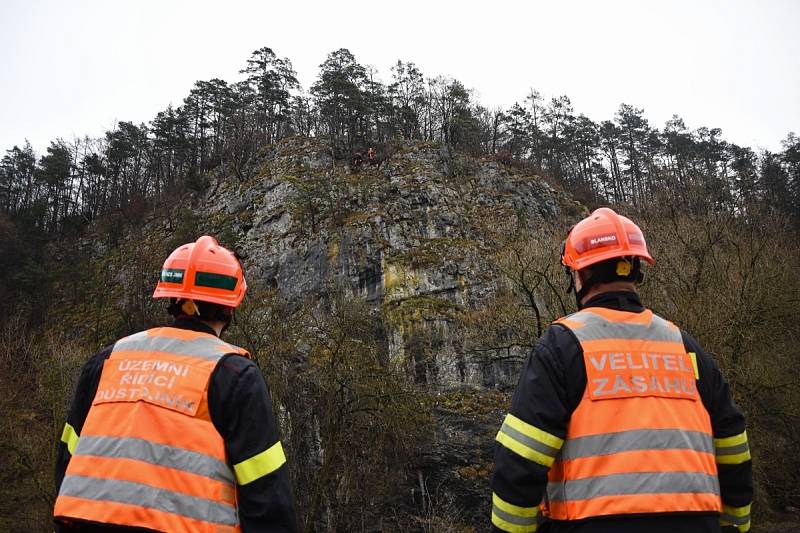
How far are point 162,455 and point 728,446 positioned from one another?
2676 millimetres

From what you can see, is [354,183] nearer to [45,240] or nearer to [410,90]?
[410,90]

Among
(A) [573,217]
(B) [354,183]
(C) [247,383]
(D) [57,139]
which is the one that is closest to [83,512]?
(C) [247,383]

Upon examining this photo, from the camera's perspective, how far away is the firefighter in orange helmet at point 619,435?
1.92 m

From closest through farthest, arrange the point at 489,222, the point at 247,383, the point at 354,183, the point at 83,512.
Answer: the point at 83,512 < the point at 247,383 < the point at 489,222 < the point at 354,183

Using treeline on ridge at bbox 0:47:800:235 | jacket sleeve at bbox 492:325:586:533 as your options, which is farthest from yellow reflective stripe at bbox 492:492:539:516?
treeline on ridge at bbox 0:47:800:235

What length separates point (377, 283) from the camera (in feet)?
91.6

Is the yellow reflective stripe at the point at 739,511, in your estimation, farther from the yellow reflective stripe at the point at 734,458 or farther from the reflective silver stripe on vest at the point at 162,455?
the reflective silver stripe on vest at the point at 162,455

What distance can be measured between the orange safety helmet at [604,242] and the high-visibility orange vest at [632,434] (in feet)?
1.07

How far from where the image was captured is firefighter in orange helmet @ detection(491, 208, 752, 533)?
1918 millimetres

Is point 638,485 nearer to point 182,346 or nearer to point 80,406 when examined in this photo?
point 182,346

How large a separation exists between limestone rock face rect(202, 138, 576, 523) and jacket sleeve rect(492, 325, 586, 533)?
54.9 feet

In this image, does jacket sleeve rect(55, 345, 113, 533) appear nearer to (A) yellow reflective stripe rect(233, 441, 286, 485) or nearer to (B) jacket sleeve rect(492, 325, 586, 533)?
(A) yellow reflective stripe rect(233, 441, 286, 485)

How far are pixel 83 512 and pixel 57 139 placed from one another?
62.8m

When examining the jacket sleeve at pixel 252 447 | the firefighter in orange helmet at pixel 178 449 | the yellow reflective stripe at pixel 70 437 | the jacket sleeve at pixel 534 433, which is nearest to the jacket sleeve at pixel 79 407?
the yellow reflective stripe at pixel 70 437
